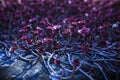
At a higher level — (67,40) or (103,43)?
(67,40)

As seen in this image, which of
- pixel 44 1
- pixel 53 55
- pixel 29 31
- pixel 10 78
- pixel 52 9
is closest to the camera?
pixel 10 78

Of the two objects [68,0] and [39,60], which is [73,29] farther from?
[68,0]

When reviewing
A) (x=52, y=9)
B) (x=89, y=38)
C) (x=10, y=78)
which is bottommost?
(x=10, y=78)

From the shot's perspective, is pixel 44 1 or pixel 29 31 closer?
pixel 29 31

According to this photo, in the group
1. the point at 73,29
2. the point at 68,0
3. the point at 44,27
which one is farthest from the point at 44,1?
the point at 73,29

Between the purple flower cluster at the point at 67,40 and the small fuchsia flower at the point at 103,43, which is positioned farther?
the small fuchsia flower at the point at 103,43

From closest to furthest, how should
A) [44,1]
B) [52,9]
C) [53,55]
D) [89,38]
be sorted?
[53,55] → [89,38] → [52,9] → [44,1]

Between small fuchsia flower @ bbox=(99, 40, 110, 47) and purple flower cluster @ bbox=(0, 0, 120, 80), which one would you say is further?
small fuchsia flower @ bbox=(99, 40, 110, 47)

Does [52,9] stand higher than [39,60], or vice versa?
[52,9]
